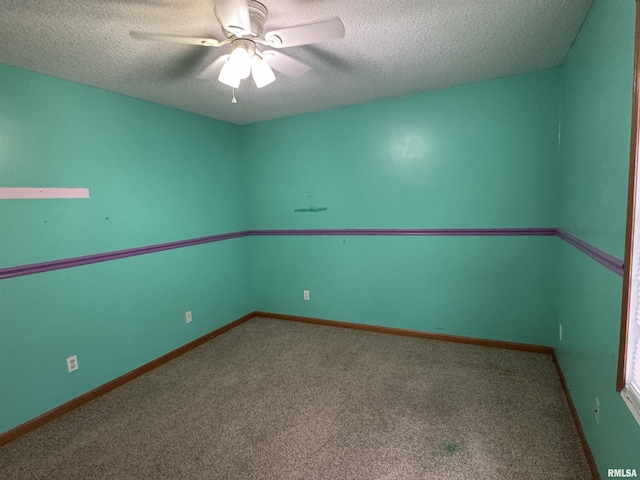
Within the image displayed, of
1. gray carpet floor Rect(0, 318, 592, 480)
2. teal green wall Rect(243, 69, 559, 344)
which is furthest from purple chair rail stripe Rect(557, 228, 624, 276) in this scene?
gray carpet floor Rect(0, 318, 592, 480)

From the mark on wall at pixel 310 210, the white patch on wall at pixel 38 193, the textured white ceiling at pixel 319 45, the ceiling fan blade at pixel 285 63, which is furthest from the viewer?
the mark on wall at pixel 310 210

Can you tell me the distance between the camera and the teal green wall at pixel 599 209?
112cm

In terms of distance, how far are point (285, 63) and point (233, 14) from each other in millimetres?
516

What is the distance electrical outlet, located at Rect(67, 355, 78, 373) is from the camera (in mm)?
2098

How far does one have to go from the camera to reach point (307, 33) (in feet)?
4.40

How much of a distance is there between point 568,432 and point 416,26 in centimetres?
229

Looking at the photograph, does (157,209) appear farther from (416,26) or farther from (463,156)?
(463,156)

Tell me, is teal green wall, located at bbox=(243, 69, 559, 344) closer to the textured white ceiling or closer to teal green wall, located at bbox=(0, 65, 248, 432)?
the textured white ceiling

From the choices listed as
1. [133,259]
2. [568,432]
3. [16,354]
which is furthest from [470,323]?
[16,354]

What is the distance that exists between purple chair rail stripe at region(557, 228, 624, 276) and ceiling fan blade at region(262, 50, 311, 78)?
1632 mm

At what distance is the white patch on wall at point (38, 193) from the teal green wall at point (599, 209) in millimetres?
2937

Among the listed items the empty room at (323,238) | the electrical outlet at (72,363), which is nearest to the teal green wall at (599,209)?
the empty room at (323,238)

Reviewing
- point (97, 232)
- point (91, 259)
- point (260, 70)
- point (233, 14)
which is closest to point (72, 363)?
point (91, 259)

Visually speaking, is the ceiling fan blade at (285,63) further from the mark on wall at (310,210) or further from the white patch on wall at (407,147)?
the mark on wall at (310,210)
